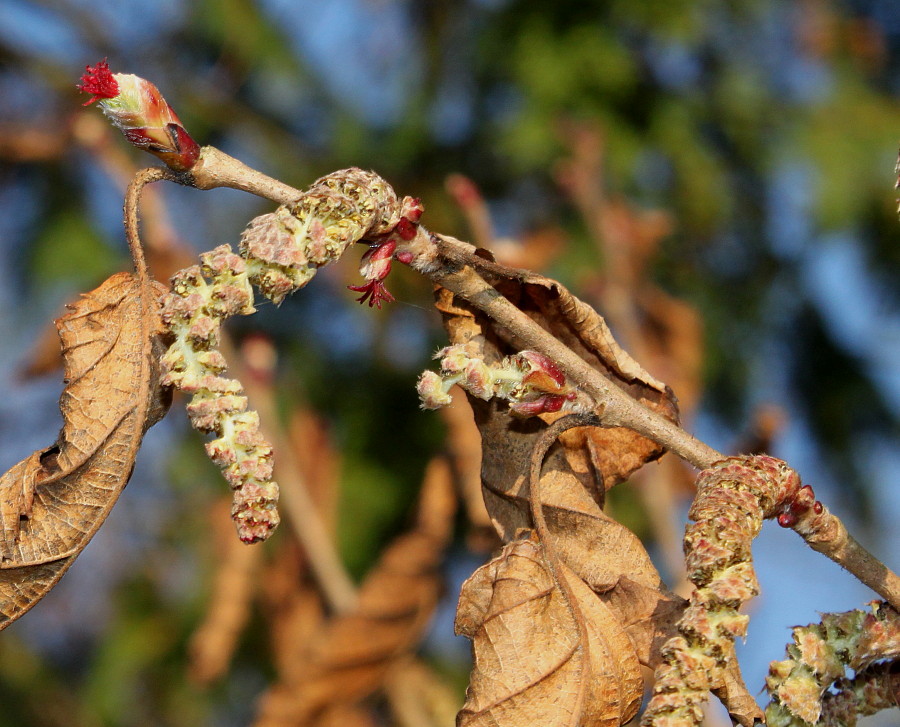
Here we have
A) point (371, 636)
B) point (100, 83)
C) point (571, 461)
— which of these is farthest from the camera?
point (371, 636)

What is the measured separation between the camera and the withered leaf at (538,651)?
0.93 m

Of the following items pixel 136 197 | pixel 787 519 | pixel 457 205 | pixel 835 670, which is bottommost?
pixel 835 670

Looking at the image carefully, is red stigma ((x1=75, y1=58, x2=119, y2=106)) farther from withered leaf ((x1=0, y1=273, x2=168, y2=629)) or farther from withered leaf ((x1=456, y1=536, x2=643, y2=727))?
withered leaf ((x1=456, y1=536, x2=643, y2=727))

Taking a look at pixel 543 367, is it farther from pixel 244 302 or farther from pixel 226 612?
pixel 226 612

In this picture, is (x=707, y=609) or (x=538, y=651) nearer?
(x=707, y=609)

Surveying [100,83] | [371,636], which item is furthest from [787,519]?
[371,636]

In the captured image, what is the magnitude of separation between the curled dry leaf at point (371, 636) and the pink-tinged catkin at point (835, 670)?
1062mm

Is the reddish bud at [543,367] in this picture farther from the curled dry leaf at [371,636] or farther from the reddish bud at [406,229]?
the curled dry leaf at [371,636]

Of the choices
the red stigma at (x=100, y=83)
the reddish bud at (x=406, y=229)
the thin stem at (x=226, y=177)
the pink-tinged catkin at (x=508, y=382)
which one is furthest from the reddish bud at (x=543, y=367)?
the red stigma at (x=100, y=83)

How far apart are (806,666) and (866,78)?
295 cm

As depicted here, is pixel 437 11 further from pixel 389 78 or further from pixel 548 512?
pixel 548 512

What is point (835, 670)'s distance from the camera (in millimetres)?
930

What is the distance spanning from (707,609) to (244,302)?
0.45 meters

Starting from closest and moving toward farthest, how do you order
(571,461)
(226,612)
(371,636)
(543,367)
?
1. (543,367)
2. (571,461)
3. (371,636)
4. (226,612)
